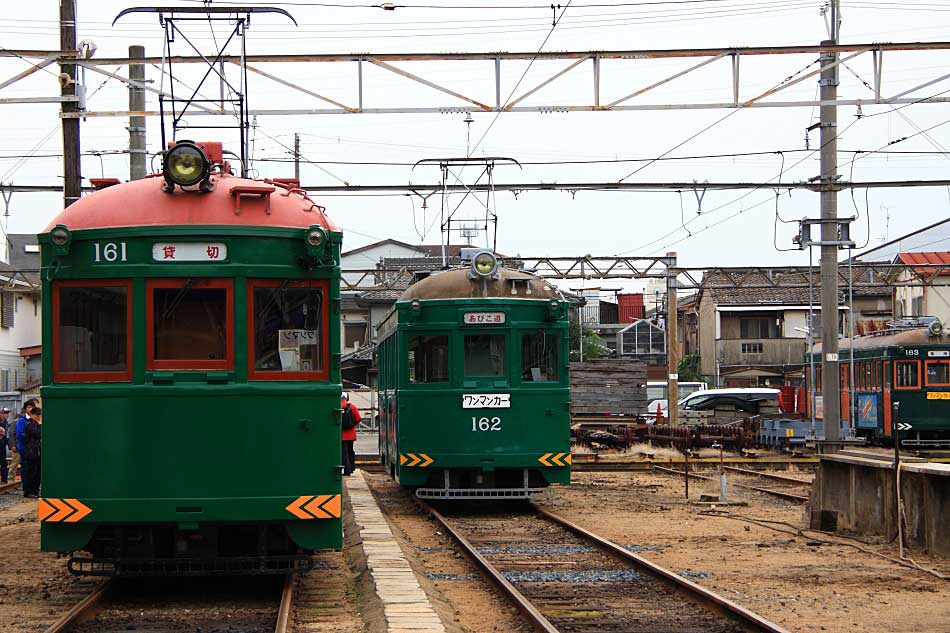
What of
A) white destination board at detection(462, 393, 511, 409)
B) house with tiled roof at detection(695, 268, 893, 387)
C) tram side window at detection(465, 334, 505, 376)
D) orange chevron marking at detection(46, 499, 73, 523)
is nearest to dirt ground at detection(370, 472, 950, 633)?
white destination board at detection(462, 393, 511, 409)

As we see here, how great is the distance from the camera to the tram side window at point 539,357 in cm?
1639

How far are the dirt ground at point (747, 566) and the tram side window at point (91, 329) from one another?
9.97ft

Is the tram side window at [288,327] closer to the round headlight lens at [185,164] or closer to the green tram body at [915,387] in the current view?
the round headlight lens at [185,164]

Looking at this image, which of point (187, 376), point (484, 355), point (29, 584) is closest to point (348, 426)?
point (484, 355)

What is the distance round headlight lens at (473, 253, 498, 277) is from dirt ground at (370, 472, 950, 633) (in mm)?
3288

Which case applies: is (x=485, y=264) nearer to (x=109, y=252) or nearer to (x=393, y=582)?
(x=393, y=582)

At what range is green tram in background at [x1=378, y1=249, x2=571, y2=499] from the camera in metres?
16.2

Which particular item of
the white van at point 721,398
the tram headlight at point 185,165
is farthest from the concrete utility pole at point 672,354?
the tram headlight at point 185,165

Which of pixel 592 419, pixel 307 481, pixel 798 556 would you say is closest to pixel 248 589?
pixel 307 481

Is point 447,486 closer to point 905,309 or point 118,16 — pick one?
point 118,16

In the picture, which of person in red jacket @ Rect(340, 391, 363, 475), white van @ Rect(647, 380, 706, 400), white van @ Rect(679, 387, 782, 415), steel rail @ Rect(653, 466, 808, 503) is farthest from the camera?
white van @ Rect(647, 380, 706, 400)

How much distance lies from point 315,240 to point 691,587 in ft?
12.8

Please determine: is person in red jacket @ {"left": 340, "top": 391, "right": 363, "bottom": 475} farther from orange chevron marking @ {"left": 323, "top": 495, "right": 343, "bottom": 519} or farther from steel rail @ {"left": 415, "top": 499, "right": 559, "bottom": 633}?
orange chevron marking @ {"left": 323, "top": 495, "right": 343, "bottom": 519}

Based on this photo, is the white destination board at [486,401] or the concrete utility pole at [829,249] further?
the concrete utility pole at [829,249]
